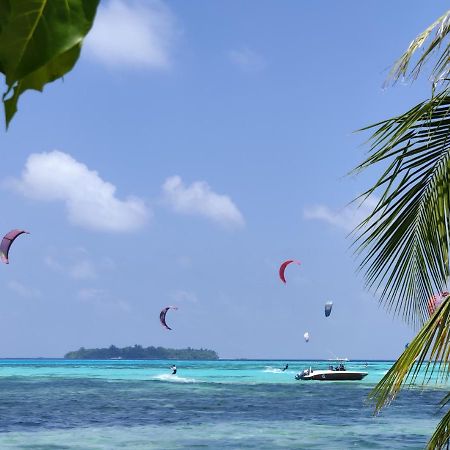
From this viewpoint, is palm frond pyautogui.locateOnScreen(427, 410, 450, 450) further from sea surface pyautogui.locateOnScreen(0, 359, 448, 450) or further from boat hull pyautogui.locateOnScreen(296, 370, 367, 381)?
boat hull pyautogui.locateOnScreen(296, 370, 367, 381)

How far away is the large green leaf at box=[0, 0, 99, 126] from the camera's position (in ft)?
0.72

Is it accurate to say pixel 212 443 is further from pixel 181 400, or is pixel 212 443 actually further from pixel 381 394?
pixel 381 394

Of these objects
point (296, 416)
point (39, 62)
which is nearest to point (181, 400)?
point (296, 416)

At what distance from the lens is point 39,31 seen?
22 cm

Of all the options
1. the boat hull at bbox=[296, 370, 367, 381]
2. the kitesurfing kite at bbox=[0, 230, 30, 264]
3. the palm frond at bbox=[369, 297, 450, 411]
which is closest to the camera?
the palm frond at bbox=[369, 297, 450, 411]

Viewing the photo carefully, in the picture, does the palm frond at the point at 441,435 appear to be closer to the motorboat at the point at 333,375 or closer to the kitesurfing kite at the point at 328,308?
the kitesurfing kite at the point at 328,308

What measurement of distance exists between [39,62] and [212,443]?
75.4ft

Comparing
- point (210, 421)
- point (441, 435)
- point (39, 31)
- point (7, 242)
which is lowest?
point (210, 421)

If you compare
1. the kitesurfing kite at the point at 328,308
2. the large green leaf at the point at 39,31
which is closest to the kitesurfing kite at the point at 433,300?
the large green leaf at the point at 39,31

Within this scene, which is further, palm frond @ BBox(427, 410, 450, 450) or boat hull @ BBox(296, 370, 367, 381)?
boat hull @ BBox(296, 370, 367, 381)

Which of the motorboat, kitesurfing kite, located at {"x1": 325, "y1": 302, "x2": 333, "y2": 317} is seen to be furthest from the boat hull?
kitesurfing kite, located at {"x1": 325, "y1": 302, "x2": 333, "y2": 317}

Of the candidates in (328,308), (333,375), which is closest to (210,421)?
(328,308)

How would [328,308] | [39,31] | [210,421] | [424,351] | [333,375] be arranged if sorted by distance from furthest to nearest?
[333,375], [328,308], [210,421], [424,351], [39,31]

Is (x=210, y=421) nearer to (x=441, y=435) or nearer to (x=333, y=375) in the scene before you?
(x=441, y=435)
